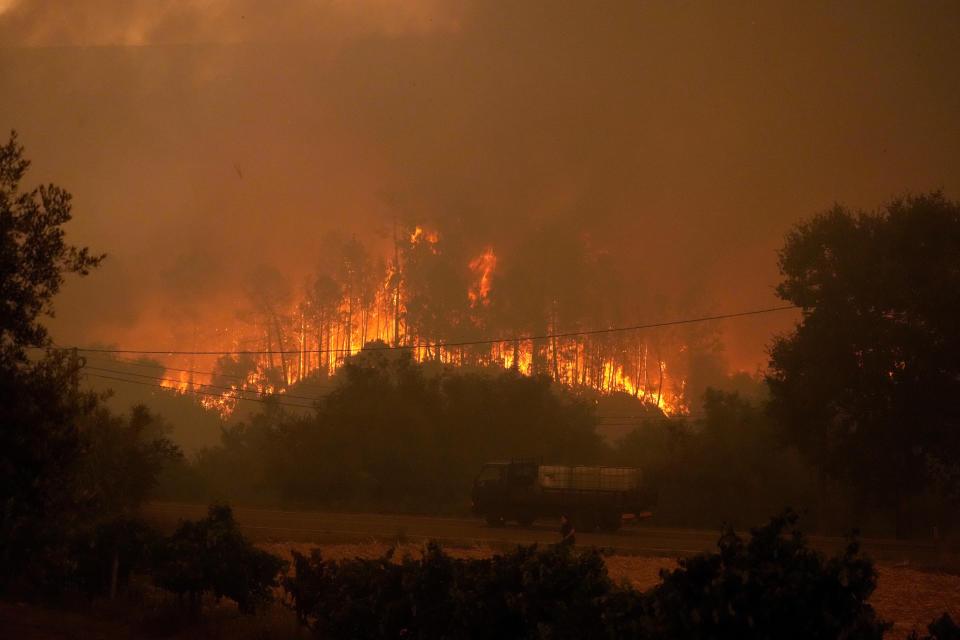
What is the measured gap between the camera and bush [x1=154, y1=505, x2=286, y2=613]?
1397 centimetres

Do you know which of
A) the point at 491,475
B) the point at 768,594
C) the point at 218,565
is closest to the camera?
the point at 768,594

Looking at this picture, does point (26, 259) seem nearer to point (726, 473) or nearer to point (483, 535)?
point (483, 535)

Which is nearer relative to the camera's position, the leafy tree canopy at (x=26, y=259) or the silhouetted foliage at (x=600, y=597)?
the silhouetted foliage at (x=600, y=597)

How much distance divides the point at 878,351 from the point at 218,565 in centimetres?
3457

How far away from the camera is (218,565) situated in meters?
14.0

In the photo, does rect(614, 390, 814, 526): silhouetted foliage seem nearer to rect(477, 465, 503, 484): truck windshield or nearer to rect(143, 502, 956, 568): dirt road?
rect(143, 502, 956, 568): dirt road

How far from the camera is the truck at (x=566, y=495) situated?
33688 millimetres

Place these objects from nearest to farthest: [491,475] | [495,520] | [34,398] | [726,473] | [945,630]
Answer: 1. [945,630]
2. [34,398]
3. [495,520]
4. [491,475]
5. [726,473]

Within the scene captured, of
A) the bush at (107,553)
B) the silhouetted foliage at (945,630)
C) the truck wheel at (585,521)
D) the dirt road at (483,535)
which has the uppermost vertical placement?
the silhouetted foliage at (945,630)

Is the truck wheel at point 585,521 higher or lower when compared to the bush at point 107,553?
lower

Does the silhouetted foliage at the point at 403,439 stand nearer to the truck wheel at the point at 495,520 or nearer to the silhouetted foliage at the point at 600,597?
the truck wheel at the point at 495,520

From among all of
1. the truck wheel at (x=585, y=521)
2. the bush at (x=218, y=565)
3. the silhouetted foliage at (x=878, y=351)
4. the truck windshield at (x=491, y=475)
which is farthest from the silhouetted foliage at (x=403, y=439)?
the bush at (x=218, y=565)

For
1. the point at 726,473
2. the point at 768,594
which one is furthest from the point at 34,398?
the point at 726,473

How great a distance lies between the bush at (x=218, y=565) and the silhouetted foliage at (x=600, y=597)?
1.77 metres
